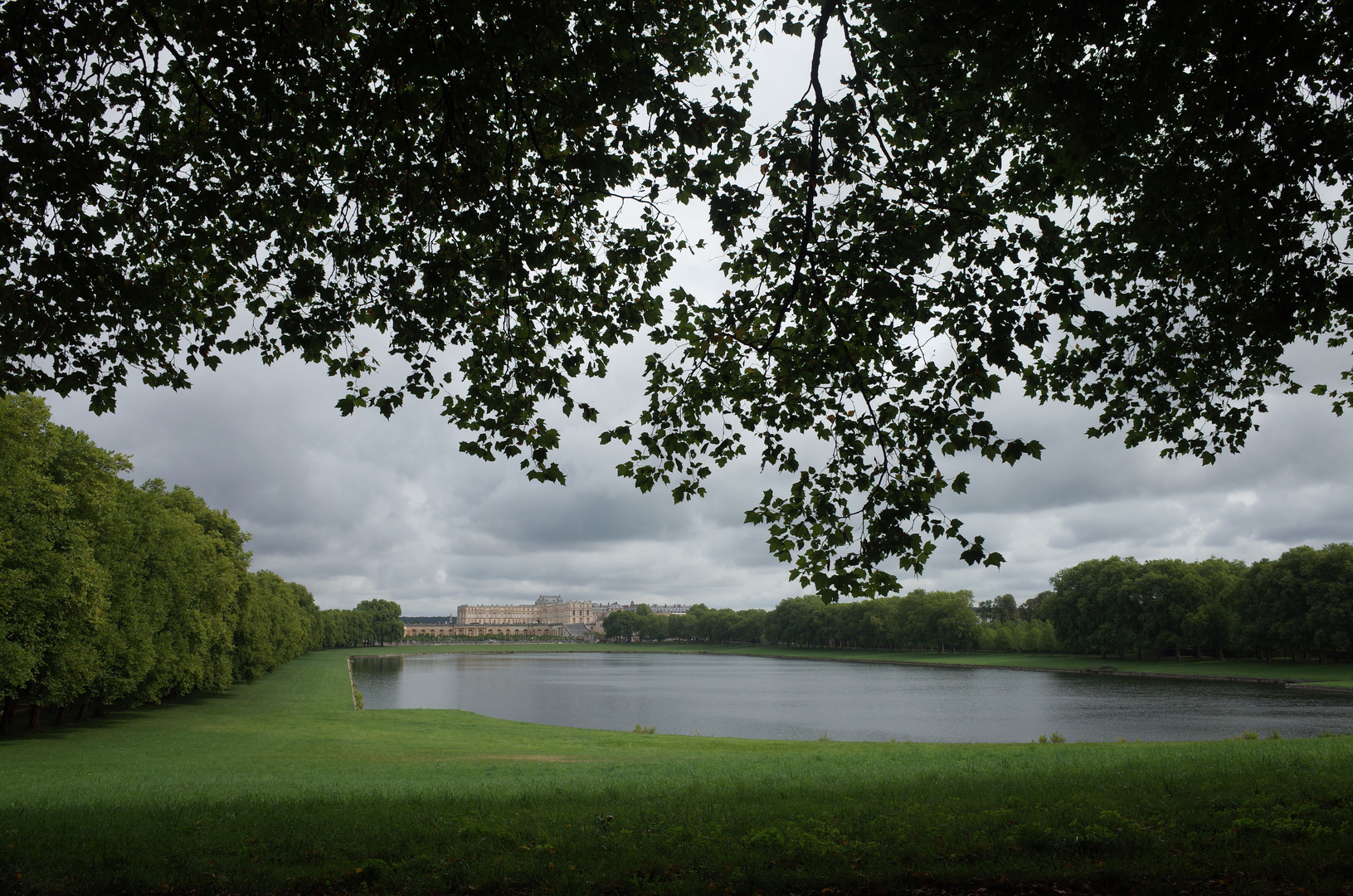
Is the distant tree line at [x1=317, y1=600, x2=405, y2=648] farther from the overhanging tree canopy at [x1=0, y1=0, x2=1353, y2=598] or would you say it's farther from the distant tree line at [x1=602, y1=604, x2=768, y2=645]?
the overhanging tree canopy at [x1=0, y1=0, x2=1353, y2=598]

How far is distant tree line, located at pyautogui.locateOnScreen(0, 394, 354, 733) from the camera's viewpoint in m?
20.2

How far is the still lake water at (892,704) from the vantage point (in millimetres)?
31641

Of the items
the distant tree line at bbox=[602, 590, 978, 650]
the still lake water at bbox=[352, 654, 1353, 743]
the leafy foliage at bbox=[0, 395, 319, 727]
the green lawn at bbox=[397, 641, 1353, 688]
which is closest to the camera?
the leafy foliage at bbox=[0, 395, 319, 727]

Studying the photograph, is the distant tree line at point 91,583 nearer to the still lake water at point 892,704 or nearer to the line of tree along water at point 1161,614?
the still lake water at point 892,704

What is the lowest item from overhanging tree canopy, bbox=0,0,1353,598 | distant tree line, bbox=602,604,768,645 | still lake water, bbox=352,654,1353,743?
distant tree line, bbox=602,604,768,645

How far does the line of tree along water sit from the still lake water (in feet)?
23.1

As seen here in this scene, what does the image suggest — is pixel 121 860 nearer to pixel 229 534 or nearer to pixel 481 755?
pixel 481 755

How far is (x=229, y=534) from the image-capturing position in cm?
5144

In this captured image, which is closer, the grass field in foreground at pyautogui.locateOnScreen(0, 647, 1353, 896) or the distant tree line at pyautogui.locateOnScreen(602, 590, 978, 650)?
the grass field in foreground at pyautogui.locateOnScreen(0, 647, 1353, 896)

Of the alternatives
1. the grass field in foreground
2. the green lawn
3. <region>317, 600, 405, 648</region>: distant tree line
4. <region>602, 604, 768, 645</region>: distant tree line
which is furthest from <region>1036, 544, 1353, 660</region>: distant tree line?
<region>317, 600, 405, 648</region>: distant tree line

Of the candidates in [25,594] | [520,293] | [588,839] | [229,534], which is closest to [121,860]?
[588,839]

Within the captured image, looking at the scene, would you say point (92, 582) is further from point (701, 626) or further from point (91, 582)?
point (701, 626)

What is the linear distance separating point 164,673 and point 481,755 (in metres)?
17.9

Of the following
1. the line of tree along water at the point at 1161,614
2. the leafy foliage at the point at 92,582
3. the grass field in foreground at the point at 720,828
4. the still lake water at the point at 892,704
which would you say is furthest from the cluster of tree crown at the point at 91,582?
the line of tree along water at the point at 1161,614
